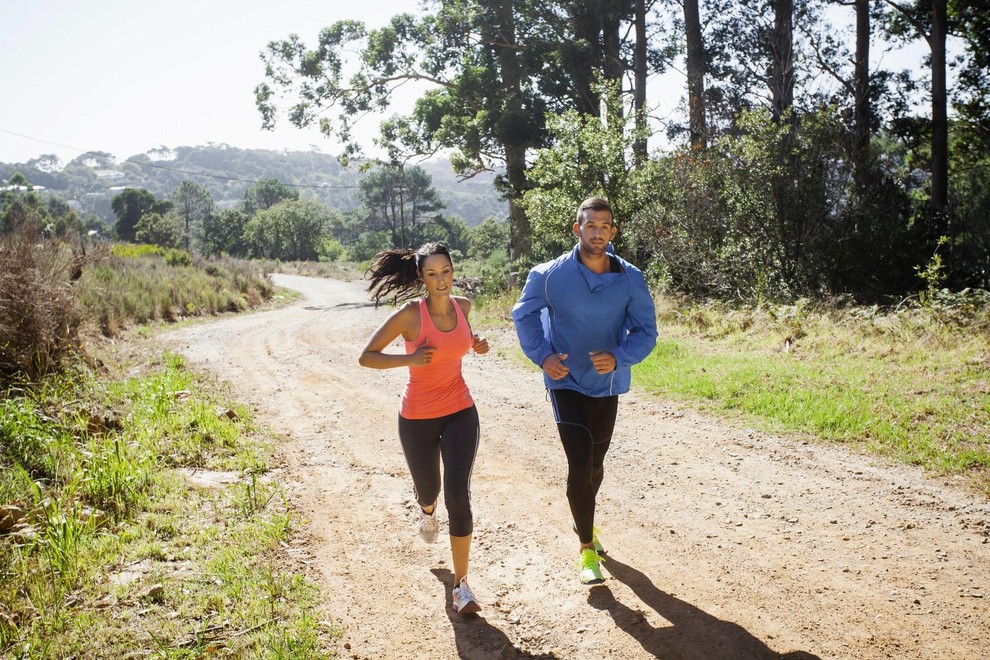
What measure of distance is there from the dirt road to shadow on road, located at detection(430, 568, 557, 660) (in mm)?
11

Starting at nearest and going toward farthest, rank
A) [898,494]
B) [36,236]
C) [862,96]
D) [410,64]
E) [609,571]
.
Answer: [609,571] → [898,494] → [36,236] → [862,96] → [410,64]

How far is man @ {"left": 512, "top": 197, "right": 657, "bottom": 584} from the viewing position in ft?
13.3

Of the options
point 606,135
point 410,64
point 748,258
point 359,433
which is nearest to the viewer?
point 359,433

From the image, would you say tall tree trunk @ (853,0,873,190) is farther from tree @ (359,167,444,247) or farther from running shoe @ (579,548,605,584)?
tree @ (359,167,444,247)

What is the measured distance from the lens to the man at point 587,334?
4.07 metres

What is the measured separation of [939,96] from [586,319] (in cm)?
1883

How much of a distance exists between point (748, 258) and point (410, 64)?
760 inches

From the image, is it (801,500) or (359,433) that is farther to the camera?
(359,433)

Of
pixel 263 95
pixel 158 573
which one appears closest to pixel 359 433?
pixel 158 573

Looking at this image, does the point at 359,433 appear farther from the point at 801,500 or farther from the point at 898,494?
the point at 898,494

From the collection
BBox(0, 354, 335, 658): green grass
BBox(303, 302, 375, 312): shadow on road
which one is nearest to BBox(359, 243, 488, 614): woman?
BBox(0, 354, 335, 658): green grass

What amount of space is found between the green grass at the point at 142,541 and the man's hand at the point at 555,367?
71.1 inches

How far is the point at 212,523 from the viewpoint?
536cm

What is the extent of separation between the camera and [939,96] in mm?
18297
